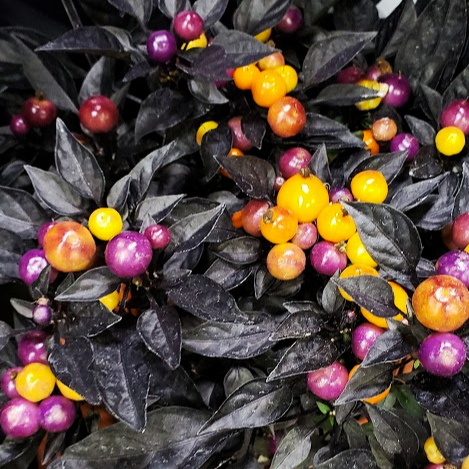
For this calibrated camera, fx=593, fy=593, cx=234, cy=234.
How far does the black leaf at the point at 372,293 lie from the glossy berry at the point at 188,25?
357 millimetres

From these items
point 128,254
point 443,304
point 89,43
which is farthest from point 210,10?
point 443,304

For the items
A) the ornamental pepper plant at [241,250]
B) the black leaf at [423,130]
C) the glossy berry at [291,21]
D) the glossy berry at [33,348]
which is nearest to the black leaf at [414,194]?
the ornamental pepper plant at [241,250]

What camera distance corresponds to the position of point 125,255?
1.81 ft

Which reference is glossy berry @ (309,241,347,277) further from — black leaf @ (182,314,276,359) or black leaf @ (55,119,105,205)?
black leaf @ (55,119,105,205)

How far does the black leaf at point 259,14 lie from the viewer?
0.75 m

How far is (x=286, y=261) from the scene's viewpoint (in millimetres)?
624

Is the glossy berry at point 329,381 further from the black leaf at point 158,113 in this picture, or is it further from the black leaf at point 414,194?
the black leaf at point 158,113

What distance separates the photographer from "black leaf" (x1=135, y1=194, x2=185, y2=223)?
631 mm

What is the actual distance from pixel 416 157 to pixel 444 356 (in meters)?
0.30

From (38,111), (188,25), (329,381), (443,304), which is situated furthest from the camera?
(38,111)

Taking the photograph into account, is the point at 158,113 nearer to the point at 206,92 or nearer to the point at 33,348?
the point at 206,92

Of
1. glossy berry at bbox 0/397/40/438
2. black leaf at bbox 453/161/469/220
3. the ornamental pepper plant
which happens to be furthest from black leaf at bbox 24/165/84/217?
black leaf at bbox 453/161/469/220

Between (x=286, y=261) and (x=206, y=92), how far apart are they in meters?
0.24

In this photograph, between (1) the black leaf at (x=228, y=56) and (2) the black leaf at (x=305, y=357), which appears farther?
(1) the black leaf at (x=228, y=56)
